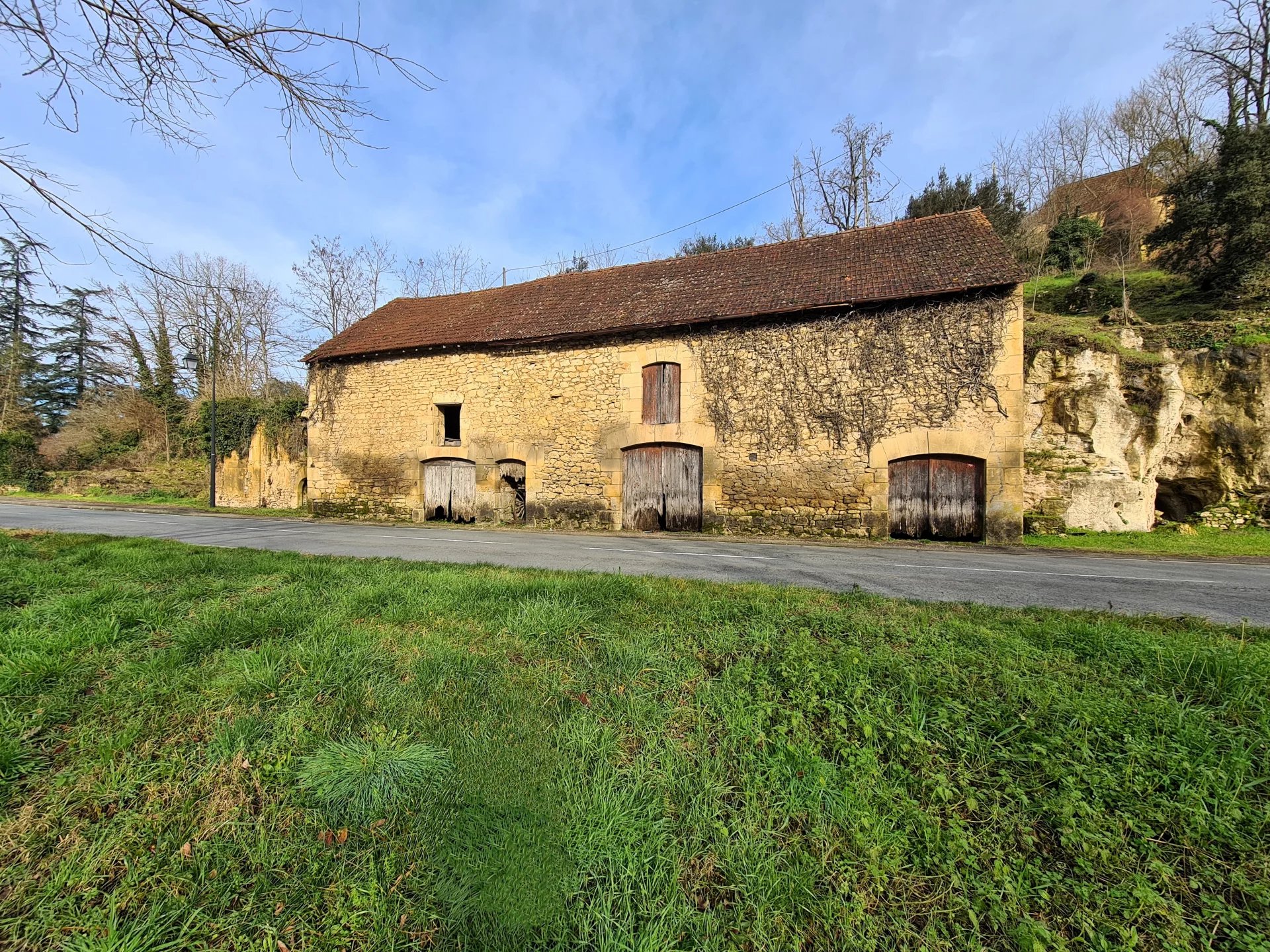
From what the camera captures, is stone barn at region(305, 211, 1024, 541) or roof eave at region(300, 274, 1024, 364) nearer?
roof eave at region(300, 274, 1024, 364)

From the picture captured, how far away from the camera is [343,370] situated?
50.8ft

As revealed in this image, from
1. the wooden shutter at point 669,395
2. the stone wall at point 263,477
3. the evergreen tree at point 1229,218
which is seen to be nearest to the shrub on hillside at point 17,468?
the stone wall at point 263,477

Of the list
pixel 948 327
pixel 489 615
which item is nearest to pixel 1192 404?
pixel 948 327

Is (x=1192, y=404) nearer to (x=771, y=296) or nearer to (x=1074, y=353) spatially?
(x=1074, y=353)

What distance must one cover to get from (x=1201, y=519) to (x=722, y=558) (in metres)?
10.8

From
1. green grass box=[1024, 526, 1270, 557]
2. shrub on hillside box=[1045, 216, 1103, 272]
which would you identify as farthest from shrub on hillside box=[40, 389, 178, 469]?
shrub on hillside box=[1045, 216, 1103, 272]

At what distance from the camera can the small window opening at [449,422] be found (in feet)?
47.7

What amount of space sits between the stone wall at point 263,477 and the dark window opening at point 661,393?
12.8m

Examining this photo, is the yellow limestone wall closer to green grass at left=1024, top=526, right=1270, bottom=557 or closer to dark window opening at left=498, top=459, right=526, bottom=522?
dark window opening at left=498, top=459, right=526, bottom=522

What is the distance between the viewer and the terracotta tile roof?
1055 cm

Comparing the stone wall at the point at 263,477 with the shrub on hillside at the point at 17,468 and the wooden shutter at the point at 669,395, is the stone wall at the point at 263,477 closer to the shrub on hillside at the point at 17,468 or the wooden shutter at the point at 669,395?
the shrub on hillside at the point at 17,468

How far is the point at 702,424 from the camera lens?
11758 mm

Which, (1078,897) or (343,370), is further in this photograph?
(343,370)

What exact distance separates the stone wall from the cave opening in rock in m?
24.0
